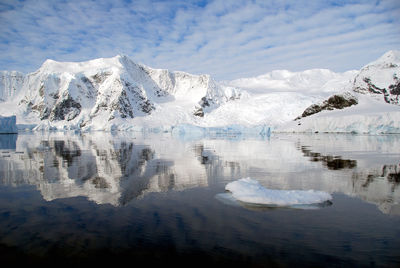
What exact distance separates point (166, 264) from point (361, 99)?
3246 inches

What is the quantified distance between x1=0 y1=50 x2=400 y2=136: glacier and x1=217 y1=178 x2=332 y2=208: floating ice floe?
210 ft

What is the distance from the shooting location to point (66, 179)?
31.5ft

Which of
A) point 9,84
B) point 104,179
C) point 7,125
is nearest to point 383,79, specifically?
point 104,179

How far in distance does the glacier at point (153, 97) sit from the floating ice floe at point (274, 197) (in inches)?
2525

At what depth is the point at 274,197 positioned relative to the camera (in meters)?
6.88

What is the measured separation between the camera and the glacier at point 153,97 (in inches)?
3469

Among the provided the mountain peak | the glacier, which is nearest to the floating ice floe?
the glacier

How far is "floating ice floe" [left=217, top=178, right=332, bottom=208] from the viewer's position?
6.68m

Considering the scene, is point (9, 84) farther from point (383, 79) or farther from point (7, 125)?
point (383, 79)

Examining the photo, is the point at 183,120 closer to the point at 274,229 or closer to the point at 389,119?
the point at 389,119

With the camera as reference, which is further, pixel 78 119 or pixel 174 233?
pixel 78 119

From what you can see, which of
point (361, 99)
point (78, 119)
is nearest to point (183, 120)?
point (78, 119)

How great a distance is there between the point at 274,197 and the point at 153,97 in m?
161

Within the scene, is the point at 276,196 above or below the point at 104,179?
below
